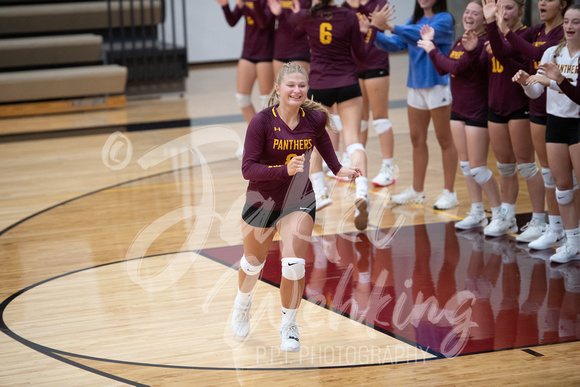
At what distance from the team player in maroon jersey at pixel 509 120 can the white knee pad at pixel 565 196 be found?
0.43m

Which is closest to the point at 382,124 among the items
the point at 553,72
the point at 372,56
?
the point at 372,56

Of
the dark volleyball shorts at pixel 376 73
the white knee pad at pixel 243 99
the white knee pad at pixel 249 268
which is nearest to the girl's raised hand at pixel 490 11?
the dark volleyball shorts at pixel 376 73

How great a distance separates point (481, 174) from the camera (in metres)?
5.28

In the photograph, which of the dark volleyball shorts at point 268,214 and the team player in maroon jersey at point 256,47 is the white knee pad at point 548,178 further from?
the team player in maroon jersey at point 256,47

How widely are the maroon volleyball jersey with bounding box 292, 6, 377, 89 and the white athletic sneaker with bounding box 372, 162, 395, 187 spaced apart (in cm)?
130

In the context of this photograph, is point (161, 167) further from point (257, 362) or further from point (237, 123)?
point (257, 362)

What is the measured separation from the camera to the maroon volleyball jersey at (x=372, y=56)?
20.8 ft

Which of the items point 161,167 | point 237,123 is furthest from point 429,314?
point 237,123

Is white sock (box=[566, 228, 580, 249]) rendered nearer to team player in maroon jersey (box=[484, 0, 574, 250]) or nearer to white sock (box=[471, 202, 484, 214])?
team player in maroon jersey (box=[484, 0, 574, 250])

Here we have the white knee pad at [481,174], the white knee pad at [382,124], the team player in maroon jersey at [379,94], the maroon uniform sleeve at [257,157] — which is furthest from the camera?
the white knee pad at [382,124]

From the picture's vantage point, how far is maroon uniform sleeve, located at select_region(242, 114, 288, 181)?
3.43m

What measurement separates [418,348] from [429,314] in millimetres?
441

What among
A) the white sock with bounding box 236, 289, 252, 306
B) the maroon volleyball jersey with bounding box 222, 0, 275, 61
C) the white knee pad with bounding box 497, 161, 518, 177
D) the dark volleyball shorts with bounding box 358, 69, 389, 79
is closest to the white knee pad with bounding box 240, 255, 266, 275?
the white sock with bounding box 236, 289, 252, 306

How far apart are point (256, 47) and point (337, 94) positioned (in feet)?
6.17
